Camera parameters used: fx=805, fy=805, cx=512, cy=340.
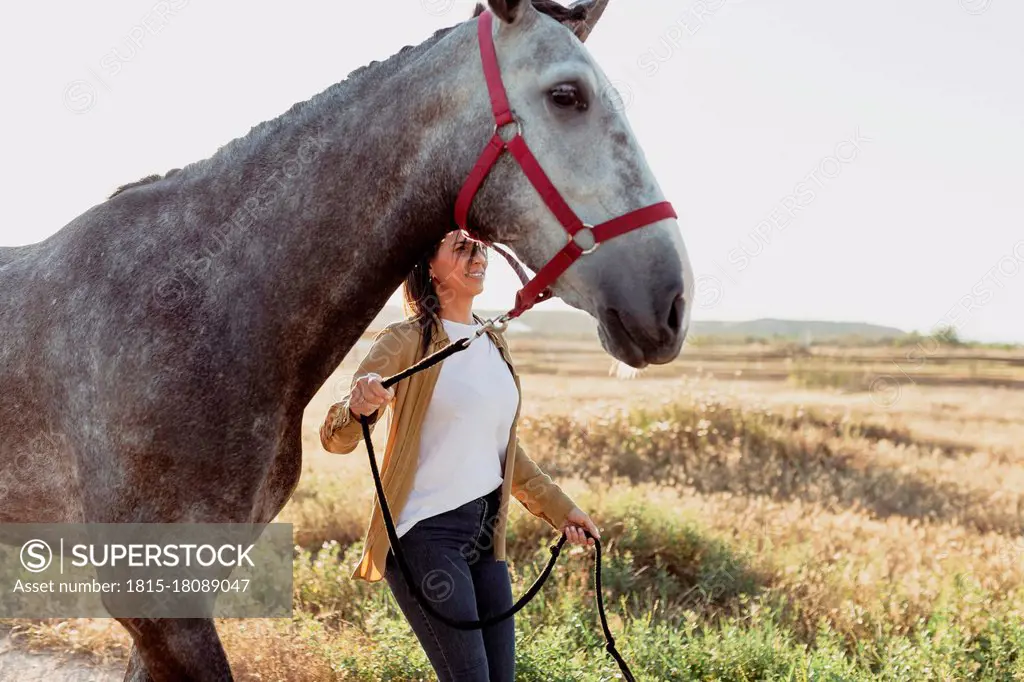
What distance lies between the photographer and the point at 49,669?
4.37 metres

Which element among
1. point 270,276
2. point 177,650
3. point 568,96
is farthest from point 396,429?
point 568,96

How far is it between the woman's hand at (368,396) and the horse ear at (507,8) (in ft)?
3.52

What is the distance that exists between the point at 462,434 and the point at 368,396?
0.46 m

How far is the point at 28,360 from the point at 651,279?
5.62ft

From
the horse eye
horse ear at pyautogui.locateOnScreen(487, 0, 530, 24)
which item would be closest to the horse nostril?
the horse eye

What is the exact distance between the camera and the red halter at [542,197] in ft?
6.37

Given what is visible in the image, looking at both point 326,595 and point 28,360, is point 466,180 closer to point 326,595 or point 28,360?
point 28,360

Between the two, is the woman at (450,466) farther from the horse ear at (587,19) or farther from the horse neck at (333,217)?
the horse ear at (587,19)

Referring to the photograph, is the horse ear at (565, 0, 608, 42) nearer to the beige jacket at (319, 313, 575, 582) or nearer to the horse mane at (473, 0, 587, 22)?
the horse mane at (473, 0, 587, 22)

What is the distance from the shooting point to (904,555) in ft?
20.1

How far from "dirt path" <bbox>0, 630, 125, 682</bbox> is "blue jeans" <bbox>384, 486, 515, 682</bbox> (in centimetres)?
251

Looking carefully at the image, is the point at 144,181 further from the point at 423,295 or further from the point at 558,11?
the point at 558,11

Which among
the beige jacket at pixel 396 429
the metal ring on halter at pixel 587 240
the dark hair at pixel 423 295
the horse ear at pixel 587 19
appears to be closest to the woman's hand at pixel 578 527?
the beige jacket at pixel 396 429

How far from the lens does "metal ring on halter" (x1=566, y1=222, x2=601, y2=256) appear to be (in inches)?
76.8
